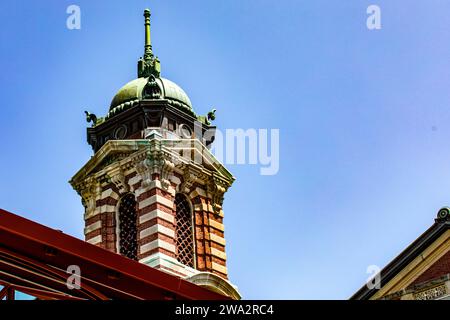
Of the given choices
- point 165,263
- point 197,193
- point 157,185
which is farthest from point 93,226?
point 165,263

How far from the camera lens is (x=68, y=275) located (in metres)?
12.1

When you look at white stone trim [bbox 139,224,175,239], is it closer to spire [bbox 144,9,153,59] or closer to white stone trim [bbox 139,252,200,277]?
white stone trim [bbox 139,252,200,277]

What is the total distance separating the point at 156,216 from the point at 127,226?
228 centimetres

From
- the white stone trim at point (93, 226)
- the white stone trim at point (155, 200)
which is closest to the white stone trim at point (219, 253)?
the white stone trim at point (155, 200)

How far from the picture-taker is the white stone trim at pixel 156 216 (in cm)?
3375

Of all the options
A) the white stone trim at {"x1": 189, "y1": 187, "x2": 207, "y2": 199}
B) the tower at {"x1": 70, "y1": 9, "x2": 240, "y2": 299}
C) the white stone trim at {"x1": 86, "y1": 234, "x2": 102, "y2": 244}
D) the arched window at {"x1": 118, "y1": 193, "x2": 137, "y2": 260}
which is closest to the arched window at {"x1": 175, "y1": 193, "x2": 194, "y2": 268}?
the tower at {"x1": 70, "y1": 9, "x2": 240, "y2": 299}

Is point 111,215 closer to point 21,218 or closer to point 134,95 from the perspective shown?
point 134,95

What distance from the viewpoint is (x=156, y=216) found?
33.7 metres

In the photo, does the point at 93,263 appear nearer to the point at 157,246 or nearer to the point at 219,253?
the point at 157,246

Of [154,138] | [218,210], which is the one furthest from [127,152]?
[218,210]

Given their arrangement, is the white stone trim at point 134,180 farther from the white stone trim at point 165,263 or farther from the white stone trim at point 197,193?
the white stone trim at point 165,263
